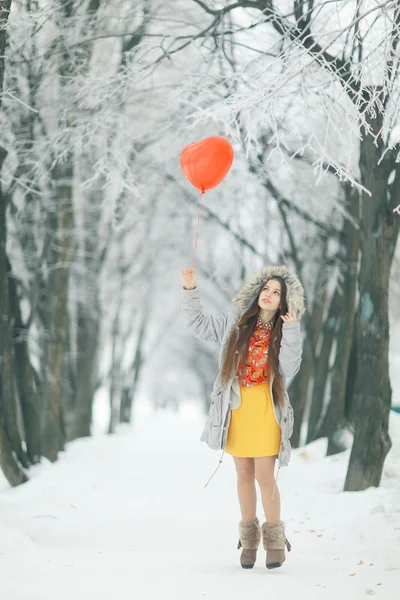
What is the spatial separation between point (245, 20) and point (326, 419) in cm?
623

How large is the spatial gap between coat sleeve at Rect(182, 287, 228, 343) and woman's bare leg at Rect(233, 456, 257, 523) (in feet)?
2.69

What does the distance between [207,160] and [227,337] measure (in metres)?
1.43

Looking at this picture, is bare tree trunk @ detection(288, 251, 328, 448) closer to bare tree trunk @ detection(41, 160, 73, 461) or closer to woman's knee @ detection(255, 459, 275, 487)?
bare tree trunk @ detection(41, 160, 73, 461)

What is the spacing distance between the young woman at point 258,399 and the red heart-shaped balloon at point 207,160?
107 cm

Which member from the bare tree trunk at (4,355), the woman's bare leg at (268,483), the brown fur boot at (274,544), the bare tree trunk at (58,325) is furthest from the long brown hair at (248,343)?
the bare tree trunk at (58,325)

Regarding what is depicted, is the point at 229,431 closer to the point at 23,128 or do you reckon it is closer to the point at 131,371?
the point at 23,128

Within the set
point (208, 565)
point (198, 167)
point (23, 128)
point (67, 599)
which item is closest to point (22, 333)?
point (23, 128)

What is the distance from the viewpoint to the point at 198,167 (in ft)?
17.0

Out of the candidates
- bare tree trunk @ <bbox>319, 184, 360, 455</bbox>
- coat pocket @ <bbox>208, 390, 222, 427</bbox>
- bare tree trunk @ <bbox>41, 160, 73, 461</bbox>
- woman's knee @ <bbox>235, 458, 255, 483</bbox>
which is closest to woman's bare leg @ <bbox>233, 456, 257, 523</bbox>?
woman's knee @ <bbox>235, 458, 255, 483</bbox>

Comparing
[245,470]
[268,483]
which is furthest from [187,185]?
[268,483]

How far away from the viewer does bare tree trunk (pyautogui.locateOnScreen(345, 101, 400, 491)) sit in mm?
6871

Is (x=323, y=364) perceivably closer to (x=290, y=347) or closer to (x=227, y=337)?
(x=227, y=337)

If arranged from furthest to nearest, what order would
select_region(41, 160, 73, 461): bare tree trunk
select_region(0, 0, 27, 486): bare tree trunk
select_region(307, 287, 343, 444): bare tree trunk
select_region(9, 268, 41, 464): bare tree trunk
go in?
select_region(307, 287, 343, 444): bare tree trunk, select_region(41, 160, 73, 461): bare tree trunk, select_region(9, 268, 41, 464): bare tree trunk, select_region(0, 0, 27, 486): bare tree trunk

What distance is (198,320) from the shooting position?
453 centimetres
